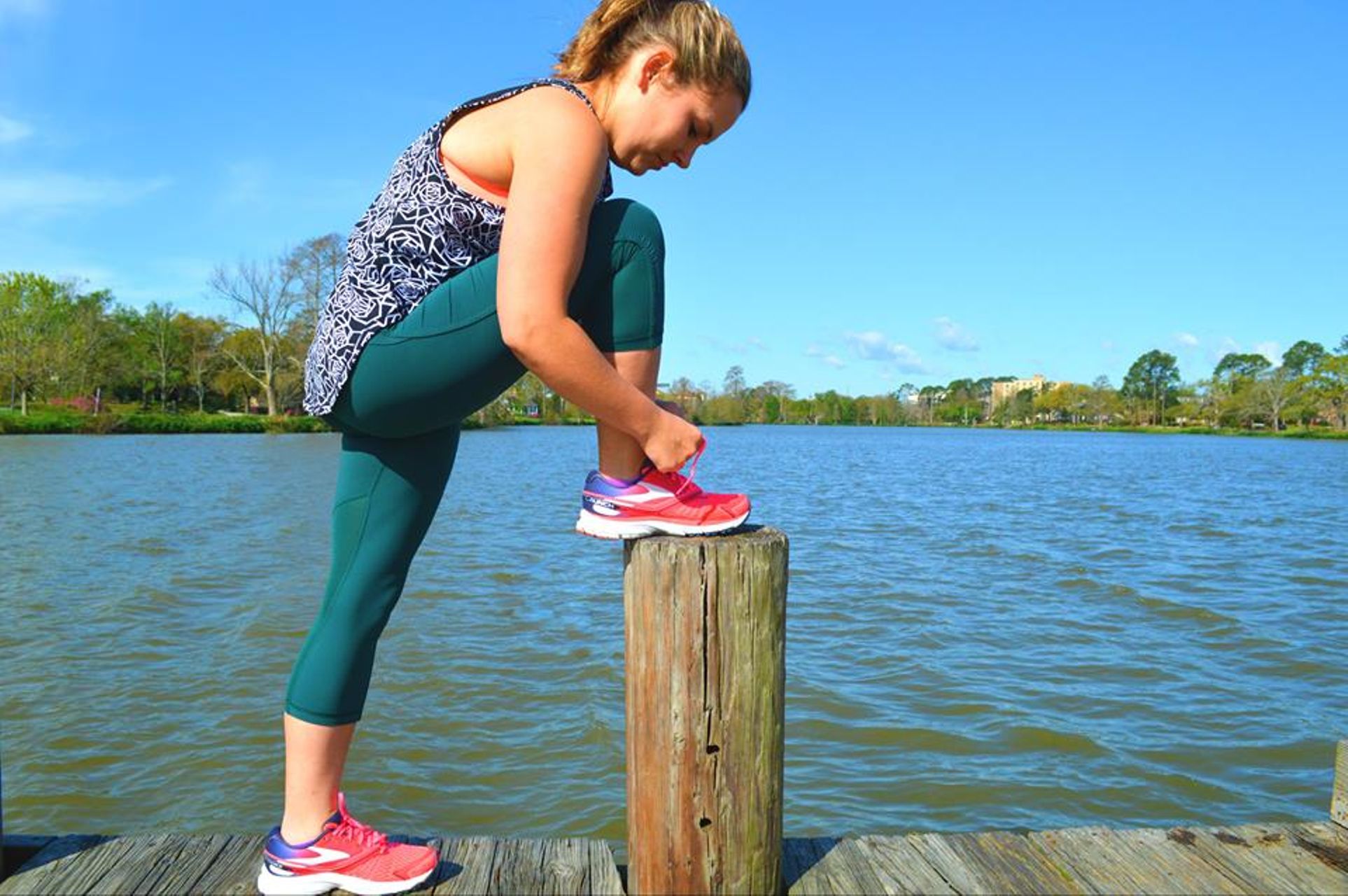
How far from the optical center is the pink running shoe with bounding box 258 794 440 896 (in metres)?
2.04

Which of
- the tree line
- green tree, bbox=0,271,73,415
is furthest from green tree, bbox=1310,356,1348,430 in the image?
green tree, bbox=0,271,73,415

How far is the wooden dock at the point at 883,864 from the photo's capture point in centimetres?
212

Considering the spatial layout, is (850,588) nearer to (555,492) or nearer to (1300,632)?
(1300,632)

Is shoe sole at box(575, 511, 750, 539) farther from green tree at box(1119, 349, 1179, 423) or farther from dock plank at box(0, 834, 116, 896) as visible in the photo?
green tree at box(1119, 349, 1179, 423)

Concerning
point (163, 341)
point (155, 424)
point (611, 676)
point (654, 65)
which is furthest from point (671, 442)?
point (163, 341)

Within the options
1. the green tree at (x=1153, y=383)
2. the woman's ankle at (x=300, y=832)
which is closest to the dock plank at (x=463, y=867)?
the woman's ankle at (x=300, y=832)

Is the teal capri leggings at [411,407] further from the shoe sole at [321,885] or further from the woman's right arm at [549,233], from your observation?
the shoe sole at [321,885]

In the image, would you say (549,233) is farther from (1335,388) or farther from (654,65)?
(1335,388)

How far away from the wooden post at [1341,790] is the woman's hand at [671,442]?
1856 mm

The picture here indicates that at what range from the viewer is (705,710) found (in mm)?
1998

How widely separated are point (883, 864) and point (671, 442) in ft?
3.54

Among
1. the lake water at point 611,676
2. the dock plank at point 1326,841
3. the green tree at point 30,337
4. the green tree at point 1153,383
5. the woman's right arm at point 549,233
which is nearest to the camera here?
the woman's right arm at point 549,233

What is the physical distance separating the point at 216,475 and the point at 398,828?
1955 centimetres

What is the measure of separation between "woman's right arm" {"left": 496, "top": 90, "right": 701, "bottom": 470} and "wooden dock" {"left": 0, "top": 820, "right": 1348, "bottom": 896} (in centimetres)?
112
